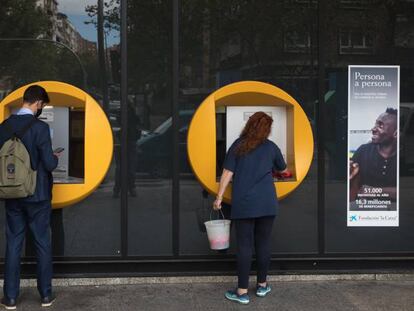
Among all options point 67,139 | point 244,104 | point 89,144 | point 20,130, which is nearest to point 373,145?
point 244,104

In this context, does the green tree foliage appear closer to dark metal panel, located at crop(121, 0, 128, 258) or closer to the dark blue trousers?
dark metal panel, located at crop(121, 0, 128, 258)

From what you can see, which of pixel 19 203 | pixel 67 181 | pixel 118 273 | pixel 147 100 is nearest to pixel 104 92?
Result: pixel 147 100

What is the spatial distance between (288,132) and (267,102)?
1.04ft

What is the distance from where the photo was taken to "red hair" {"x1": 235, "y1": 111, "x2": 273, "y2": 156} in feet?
14.8

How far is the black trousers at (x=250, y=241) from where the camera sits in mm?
4551

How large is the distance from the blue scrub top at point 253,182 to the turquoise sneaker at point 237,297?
2.15 feet

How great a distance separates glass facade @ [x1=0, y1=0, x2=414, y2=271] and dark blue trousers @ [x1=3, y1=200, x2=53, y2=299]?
24.0 inches

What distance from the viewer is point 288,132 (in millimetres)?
5141

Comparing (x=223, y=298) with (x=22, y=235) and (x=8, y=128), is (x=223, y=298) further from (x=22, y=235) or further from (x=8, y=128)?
(x=8, y=128)

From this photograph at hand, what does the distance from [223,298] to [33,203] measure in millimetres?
1664

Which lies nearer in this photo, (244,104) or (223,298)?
(223,298)

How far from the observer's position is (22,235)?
14.7 ft

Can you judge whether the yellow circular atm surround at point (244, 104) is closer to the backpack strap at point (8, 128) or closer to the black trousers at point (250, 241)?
the black trousers at point (250, 241)

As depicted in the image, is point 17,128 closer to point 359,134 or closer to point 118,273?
point 118,273
